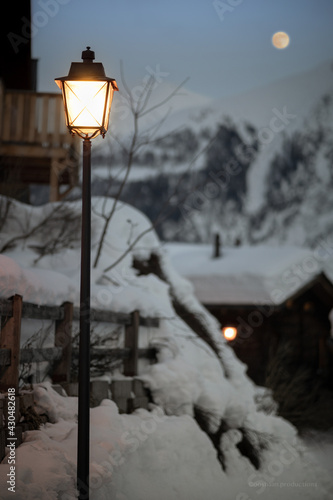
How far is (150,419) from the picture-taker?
7984mm

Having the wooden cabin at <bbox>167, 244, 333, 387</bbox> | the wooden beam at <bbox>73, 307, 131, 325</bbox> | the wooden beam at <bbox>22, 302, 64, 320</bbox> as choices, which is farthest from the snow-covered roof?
the wooden beam at <bbox>22, 302, 64, 320</bbox>

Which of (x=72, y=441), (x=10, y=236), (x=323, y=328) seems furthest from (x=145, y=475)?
(x=323, y=328)

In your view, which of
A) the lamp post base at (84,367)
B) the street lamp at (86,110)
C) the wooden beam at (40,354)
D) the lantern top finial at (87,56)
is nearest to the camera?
the lamp post base at (84,367)

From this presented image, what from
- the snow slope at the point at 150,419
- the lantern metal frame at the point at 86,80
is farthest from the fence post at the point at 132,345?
the lantern metal frame at the point at 86,80

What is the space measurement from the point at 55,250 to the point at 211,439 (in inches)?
165

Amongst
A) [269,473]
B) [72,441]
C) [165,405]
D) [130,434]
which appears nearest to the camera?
[72,441]

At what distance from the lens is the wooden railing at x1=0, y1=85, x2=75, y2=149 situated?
14852 mm

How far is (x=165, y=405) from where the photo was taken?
860 centimetres

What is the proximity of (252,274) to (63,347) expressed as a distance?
17401mm

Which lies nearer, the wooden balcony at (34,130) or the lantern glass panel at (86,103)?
the lantern glass panel at (86,103)

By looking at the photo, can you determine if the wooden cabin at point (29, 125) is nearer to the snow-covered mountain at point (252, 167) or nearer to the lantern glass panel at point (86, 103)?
the lantern glass panel at point (86, 103)

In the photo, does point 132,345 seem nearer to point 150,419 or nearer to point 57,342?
point 150,419

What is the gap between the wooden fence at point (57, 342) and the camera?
19.2 feet

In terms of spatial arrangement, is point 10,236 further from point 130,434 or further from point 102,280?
point 130,434
